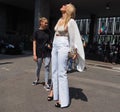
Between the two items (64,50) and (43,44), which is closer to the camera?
(64,50)

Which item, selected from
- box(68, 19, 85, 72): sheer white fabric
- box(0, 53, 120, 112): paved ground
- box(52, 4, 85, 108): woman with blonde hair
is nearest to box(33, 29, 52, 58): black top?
box(0, 53, 120, 112): paved ground

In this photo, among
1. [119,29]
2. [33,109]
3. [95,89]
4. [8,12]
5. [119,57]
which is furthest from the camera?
[119,29]

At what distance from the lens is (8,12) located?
114ft

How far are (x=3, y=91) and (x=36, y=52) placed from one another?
1285mm

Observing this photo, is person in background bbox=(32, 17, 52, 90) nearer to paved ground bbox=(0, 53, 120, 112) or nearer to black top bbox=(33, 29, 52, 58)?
black top bbox=(33, 29, 52, 58)

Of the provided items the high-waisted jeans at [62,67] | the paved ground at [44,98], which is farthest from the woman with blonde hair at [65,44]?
the paved ground at [44,98]

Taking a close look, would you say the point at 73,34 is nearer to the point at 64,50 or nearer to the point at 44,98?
the point at 64,50

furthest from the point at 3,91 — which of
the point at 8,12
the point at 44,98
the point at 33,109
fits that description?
the point at 8,12

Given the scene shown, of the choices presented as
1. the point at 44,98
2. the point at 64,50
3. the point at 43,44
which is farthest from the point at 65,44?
the point at 43,44

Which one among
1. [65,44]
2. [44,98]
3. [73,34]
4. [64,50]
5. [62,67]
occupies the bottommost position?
[44,98]

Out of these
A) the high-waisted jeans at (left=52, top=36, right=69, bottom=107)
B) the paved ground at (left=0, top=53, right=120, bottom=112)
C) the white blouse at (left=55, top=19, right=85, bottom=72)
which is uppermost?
the white blouse at (left=55, top=19, right=85, bottom=72)

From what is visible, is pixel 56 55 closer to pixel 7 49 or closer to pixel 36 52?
pixel 36 52

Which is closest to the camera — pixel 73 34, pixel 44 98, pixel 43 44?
pixel 73 34

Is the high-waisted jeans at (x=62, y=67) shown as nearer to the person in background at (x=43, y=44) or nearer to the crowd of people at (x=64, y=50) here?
the crowd of people at (x=64, y=50)
